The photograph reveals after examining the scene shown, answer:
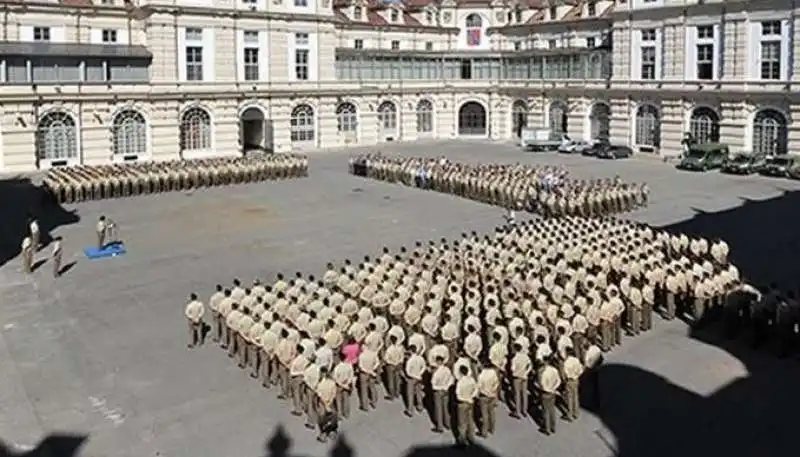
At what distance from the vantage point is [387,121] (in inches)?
2467

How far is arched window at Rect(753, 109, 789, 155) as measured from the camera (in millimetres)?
46250

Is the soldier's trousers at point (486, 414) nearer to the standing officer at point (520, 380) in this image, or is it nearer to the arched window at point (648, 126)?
the standing officer at point (520, 380)

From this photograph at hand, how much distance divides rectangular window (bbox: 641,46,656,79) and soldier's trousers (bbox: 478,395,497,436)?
43.7 meters

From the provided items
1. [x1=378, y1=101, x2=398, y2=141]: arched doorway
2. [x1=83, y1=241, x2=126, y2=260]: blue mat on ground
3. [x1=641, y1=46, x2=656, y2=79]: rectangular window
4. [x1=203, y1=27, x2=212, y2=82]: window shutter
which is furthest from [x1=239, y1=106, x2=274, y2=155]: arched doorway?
[x1=83, y1=241, x2=126, y2=260]: blue mat on ground

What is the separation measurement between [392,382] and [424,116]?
5090 centimetres

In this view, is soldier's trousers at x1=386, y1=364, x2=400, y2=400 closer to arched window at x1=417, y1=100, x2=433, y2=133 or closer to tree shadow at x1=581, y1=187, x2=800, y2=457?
tree shadow at x1=581, y1=187, x2=800, y2=457

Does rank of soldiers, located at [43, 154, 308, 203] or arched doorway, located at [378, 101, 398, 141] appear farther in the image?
arched doorway, located at [378, 101, 398, 141]

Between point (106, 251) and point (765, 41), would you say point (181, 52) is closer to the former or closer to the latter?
point (106, 251)

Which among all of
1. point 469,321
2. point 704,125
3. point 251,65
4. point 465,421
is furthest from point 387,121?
point 465,421

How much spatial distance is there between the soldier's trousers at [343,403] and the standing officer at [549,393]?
3447mm

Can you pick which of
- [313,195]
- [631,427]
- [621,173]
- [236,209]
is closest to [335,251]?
[236,209]

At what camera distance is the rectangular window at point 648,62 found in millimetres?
52969

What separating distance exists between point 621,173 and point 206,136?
26352 millimetres

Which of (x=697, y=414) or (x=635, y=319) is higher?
(x=635, y=319)
